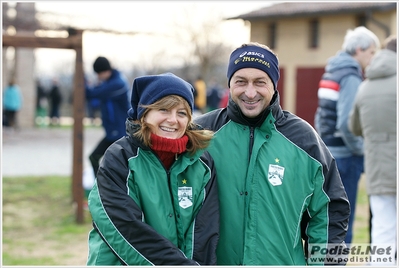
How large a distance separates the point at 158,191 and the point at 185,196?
13cm

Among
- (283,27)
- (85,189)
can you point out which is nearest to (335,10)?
(283,27)

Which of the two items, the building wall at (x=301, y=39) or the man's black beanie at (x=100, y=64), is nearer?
the man's black beanie at (x=100, y=64)

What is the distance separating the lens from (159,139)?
9.72 ft

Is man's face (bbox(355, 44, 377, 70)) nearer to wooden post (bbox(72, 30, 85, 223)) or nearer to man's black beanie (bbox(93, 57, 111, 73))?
man's black beanie (bbox(93, 57, 111, 73))

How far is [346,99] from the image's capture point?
19.5 feet

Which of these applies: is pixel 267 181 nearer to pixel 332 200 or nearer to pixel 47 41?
pixel 332 200

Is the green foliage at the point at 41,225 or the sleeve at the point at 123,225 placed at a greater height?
the sleeve at the point at 123,225

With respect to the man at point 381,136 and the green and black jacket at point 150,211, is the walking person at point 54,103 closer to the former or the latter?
the man at point 381,136

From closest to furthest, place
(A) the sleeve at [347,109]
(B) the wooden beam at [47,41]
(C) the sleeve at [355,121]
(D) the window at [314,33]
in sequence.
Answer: (C) the sleeve at [355,121], (A) the sleeve at [347,109], (B) the wooden beam at [47,41], (D) the window at [314,33]

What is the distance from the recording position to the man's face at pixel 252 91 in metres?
3.13

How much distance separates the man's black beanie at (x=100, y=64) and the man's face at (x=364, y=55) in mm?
3443

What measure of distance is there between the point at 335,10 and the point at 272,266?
87.2 feet

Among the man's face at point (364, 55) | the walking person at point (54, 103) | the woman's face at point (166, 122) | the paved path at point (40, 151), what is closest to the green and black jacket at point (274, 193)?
the woman's face at point (166, 122)

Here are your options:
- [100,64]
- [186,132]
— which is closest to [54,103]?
[100,64]
